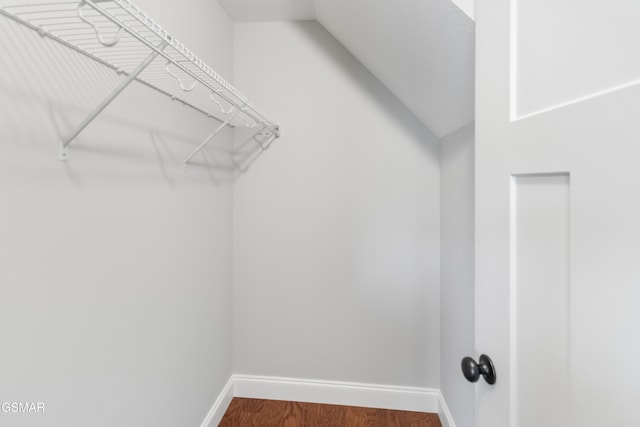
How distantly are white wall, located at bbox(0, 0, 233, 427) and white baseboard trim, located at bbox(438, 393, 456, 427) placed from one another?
4.05 ft

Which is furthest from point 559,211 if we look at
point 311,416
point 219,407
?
point 219,407

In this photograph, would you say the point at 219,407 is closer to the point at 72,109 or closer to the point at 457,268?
the point at 457,268

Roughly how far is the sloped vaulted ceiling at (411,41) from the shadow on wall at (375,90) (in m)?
0.06

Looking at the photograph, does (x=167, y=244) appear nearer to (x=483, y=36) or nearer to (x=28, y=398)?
(x=28, y=398)

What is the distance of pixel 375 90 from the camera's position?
1.79 meters

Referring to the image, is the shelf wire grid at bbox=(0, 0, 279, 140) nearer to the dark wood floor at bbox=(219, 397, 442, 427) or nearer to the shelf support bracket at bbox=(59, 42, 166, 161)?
the shelf support bracket at bbox=(59, 42, 166, 161)

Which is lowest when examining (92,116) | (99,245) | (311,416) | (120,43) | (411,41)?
(311,416)

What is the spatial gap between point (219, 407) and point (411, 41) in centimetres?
196

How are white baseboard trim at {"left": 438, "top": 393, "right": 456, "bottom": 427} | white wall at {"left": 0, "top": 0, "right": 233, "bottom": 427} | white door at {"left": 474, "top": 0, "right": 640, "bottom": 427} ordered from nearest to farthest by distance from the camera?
white door at {"left": 474, "top": 0, "right": 640, "bottom": 427} → white wall at {"left": 0, "top": 0, "right": 233, "bottom": 427} → white baseboard trim at {"left": 438, "top": 393, "right": 456, "bottom": 427}

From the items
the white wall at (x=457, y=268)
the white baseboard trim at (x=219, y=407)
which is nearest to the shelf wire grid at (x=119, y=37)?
the white wall at (x=457, y=268)

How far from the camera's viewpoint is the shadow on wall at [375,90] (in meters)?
1.78

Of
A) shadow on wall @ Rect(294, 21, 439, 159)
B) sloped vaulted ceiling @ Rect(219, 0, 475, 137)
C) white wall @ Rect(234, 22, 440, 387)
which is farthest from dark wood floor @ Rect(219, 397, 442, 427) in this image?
sloped vaulted ceiling @ Rect(219, 0, 475, 137)

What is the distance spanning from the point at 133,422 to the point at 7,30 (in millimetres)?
1138

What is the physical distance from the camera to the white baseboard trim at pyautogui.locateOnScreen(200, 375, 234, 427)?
1590mm
